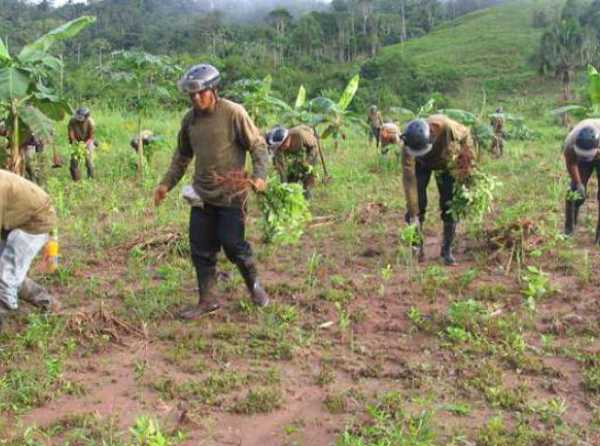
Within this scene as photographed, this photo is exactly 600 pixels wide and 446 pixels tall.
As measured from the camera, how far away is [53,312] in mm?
4957

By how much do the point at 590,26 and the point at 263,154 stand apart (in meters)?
49.8

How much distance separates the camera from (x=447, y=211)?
243 inches

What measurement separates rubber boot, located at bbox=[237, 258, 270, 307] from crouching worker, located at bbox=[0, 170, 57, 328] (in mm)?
1333

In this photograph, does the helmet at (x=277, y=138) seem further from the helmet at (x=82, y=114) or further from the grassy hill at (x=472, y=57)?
the grassy hill at (x=472, y=57)

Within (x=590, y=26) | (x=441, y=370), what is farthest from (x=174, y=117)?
(x=590, y=26)

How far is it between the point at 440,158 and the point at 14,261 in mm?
3497

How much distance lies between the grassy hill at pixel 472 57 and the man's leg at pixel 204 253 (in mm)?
30958

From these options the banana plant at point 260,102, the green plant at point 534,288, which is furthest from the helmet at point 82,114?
the green plant at point 534,288

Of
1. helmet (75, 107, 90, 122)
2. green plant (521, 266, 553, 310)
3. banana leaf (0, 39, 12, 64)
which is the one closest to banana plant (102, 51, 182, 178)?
helmet (75, 107, 90, 122)

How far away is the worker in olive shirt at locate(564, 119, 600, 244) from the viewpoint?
6379 mm

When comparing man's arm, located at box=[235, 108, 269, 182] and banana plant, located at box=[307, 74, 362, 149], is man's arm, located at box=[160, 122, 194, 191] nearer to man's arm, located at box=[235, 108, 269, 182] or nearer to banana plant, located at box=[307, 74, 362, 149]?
man's arm, located at box=[235, 108, 269, 182]

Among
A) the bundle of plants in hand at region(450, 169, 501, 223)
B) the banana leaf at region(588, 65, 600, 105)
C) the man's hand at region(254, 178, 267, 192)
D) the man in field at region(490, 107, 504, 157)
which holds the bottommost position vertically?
the man in field at region(490, 107, 504, 157)

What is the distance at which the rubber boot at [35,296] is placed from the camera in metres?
4.84

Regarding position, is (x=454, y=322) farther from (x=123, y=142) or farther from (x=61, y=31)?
(x=123, y=142)
